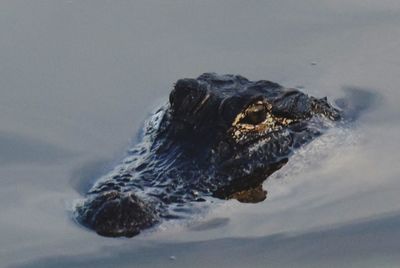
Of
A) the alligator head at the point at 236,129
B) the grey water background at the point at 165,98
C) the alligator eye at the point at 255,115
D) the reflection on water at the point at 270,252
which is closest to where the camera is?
the reflection on water at the point at 270,252

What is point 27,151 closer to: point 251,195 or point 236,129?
point 236,129

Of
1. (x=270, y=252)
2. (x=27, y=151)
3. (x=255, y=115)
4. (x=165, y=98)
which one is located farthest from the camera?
(x=165, y=98)

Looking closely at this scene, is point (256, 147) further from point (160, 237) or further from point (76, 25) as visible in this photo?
point (76, 25)

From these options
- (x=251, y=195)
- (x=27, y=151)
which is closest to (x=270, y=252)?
(x=251, y=195)

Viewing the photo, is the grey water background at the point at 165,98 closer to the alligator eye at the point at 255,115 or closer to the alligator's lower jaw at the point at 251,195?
the alligator's lower jaw at the point at 251,195

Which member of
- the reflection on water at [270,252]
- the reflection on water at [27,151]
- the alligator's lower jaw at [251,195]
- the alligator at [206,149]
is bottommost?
the reflection on water at [270,252]

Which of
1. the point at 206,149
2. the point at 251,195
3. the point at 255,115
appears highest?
the point at 255,115

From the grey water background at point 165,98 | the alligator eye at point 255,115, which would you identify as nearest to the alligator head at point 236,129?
the alligator eye at point 255,115
